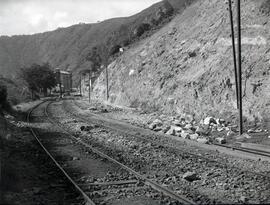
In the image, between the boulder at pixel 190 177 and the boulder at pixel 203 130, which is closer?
the boulder at pixel 190 177

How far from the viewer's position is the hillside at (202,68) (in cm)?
3009

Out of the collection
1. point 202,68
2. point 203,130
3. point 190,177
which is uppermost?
point 202,68

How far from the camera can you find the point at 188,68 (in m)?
41.5

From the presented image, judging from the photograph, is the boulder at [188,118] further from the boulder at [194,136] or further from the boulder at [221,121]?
the boulder at [194,136]

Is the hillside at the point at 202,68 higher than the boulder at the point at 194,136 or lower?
higher

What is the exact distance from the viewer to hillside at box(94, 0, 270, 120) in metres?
30.1

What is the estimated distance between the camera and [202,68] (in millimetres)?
38219

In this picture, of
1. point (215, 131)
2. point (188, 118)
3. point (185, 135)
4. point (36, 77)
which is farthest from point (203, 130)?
point (36, 77)

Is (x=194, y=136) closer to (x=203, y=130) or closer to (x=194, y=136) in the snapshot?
(x=194, y=136)

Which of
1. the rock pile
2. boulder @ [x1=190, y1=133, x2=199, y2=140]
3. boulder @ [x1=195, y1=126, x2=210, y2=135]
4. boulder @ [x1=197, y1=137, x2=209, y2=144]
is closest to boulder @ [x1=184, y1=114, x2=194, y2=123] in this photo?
the rock pile

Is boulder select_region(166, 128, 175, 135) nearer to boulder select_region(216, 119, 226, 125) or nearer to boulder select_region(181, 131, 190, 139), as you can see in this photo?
boulder select_region(181, 131, 190, 139)

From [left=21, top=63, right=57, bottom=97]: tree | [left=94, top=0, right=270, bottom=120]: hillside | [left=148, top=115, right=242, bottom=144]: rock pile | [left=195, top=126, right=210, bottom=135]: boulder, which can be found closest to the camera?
[left=148, top=115, right=242, bottom=144]: rock pile

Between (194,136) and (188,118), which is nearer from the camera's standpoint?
(194,136)

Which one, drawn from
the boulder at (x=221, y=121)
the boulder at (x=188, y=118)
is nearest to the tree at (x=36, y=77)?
the boulder at (x=188, y=118)
